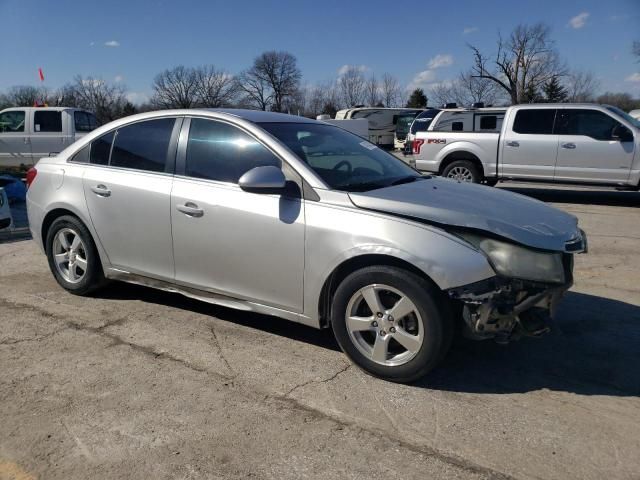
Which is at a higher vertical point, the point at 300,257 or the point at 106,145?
the point at 106,145

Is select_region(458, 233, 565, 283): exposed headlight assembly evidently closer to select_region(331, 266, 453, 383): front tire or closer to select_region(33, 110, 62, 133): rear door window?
select_region(331, 266, 453, 383): front tire

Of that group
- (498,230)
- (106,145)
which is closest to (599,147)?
(498,230)

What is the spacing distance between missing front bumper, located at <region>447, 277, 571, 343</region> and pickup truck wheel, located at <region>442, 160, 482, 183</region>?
8564 mm

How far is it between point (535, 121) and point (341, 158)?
26.1 ft

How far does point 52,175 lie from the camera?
16.1ft

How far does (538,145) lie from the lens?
10.6 m

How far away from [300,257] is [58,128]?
558 inches

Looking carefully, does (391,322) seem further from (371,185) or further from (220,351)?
(220,351)

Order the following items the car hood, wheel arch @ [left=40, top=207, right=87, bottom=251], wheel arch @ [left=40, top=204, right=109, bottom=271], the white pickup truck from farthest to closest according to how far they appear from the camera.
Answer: the white pickup truck → wheel arch @ [left=40, top=207, right=87, bottom=251] → wheel arch @ [left=40, top=204, right=109, bottom=271] → the car hood

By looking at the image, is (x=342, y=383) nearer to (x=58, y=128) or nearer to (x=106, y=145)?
(x=106, y=145)

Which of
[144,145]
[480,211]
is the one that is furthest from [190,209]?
[480,211]

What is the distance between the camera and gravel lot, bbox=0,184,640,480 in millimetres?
2576

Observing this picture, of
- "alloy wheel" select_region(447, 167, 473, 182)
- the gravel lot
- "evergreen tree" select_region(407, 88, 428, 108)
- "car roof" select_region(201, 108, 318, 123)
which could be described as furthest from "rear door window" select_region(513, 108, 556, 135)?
"evergreen tree" select_region(407, 88, 428, 108)

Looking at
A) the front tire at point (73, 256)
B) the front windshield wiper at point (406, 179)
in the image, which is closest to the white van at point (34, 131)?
the front tire at point (73, 256)
